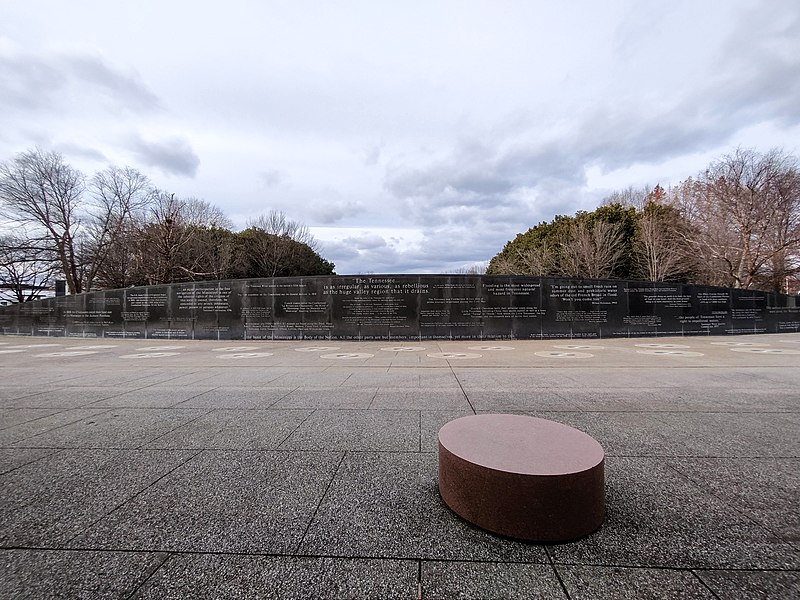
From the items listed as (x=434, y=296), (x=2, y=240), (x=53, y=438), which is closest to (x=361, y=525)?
(x=53, y=438)

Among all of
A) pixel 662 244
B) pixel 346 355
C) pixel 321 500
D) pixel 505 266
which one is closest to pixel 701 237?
pixel 662 244

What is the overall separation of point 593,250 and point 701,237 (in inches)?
303

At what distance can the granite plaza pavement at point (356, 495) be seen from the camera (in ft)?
6.86

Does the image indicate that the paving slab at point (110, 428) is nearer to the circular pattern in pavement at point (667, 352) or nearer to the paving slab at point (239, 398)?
the paving slab at point (239, 398)

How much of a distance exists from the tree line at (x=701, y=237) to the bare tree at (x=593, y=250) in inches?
3.4

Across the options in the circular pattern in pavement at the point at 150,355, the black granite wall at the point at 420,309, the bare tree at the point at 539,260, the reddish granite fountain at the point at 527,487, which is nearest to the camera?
the reddish granite fountain at the point at 527,487

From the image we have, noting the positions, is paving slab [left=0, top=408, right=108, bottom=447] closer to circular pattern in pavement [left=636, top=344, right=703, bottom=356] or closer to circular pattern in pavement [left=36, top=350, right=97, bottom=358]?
circular pattern in pavement [left=36, top=350, right=97, bottom=358]

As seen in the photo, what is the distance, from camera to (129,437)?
174 inches

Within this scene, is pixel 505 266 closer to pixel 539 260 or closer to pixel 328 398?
pixel 539 260

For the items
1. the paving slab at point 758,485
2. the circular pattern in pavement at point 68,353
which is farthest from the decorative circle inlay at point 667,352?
the circular pattern in pavement at point 68,353

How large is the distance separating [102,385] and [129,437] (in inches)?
163

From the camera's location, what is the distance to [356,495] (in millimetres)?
3039

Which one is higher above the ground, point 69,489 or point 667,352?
point 69,489

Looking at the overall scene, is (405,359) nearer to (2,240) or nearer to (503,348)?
(503,348)
